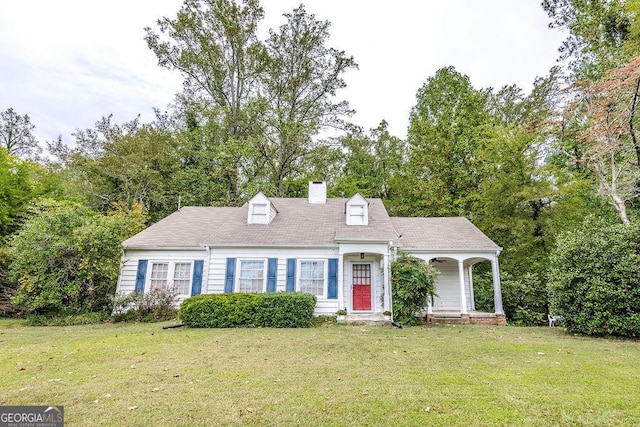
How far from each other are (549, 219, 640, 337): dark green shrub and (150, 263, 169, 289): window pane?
14.0 m

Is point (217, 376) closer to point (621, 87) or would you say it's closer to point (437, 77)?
point (621, 87)

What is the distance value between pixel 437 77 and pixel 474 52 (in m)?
8.46

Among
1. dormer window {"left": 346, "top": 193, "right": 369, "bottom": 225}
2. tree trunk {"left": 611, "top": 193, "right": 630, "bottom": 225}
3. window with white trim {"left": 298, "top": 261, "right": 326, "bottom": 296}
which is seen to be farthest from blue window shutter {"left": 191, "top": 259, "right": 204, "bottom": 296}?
tree trunk {"left": 611, "top": 193, "right": 630, "bottom": 225}

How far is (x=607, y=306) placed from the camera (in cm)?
872

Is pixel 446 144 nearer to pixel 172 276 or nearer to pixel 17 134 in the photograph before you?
pixel 172 276

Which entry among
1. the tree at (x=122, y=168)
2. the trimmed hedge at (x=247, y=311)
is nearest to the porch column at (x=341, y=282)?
the trimmed hedge at (x=247, y=311)

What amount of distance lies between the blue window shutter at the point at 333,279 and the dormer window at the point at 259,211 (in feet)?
12.8

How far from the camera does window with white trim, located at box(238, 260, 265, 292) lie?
12617 millimetres

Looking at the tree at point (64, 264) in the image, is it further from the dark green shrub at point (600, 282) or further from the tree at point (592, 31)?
the tree at point (592, 31)

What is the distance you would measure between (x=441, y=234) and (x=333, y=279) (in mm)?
5574

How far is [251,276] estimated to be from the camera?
41.8 feet

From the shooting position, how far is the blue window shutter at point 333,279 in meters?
12.4

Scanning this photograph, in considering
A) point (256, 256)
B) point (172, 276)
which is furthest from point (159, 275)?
point (256, 256)

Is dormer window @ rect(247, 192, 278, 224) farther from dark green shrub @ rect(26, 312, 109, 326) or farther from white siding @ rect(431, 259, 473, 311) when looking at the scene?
white siding @ rect(431, 259, 473, 311)
